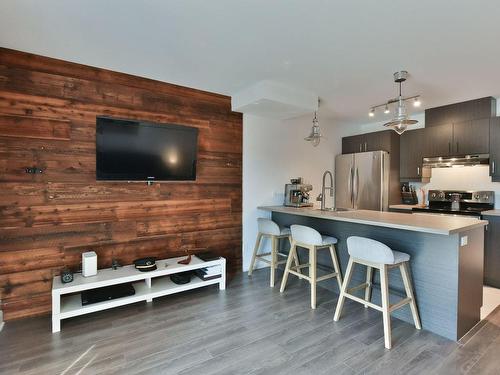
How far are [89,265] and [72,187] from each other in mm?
790

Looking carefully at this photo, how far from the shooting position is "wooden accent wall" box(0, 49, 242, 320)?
2.54 meters

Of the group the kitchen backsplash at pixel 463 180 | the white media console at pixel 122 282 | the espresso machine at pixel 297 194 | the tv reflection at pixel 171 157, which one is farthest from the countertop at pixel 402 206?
the tv reflection at pixel 171 157

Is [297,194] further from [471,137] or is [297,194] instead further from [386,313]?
[471,137]

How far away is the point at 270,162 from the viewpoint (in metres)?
4.27

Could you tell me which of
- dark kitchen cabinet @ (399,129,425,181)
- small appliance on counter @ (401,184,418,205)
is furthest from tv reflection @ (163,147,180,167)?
small appliance on counter @ (401,184,418,205)

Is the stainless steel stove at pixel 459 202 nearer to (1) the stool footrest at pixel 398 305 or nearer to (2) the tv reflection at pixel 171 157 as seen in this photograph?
(1) the stool footrest at pixel 398 305

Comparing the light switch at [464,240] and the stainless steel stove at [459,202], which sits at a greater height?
the stainless steel stove at [459,202]

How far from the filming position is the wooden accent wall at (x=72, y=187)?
2.54 metres

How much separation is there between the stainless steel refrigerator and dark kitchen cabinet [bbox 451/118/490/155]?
3.10ft

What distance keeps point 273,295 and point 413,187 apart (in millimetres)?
3216

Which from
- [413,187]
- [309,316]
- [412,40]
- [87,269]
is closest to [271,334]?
[309,316]

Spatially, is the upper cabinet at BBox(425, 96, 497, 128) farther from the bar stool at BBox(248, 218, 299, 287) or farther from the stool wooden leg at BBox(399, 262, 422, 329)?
the bar stool at BBox(248, 218, 299, 287)

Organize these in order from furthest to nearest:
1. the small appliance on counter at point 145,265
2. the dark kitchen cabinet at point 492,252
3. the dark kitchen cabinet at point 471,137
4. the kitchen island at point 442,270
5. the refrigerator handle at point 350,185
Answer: the refrigerator handle at point 350,185 → the dark kitchen cabinet at point 471,137 → the dark kitchen cabinet at point 492,252 → the small appliance on counter at point 145,265 → the kitchen island at point 442,270

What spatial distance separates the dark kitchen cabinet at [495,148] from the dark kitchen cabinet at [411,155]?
0.87 metres
